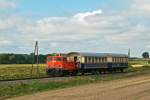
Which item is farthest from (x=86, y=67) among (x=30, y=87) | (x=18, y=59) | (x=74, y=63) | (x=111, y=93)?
(x=18, y=59)

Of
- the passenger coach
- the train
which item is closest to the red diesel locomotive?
the train

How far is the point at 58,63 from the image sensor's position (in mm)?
48656

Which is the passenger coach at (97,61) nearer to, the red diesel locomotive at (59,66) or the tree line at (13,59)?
the red diesel locomotive at (59,66)

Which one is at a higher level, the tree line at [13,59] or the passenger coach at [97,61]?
the tree line at [13,59]

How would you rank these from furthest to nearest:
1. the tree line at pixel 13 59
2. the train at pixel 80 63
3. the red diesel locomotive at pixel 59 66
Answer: the tree line at pixel 13 59
the train at pixel 80 63
the red diesel locomotive at pixel 59 66

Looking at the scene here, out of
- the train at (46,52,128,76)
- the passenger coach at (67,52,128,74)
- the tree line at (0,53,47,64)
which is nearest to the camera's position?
the train at (46,52,128,76)

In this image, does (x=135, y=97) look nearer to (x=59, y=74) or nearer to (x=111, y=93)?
→ (x=111, y=93)

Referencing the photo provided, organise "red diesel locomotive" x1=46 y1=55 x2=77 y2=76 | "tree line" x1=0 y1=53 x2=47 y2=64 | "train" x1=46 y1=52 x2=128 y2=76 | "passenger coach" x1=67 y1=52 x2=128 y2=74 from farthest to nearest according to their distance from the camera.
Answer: "tree line" x1=0 y1=53 x2=47 y2=64
"passenger coach" x1=67 y1=52 x2=128 y2=74
"train" x1=46 y1=52 x2=128 y2=76
"red diesel locomotive" x1=46 y1=55 x2=77 y2=76

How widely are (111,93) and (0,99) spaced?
20.6ft

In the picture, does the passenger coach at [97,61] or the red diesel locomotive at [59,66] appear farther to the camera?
the passenger coach at [97,61]

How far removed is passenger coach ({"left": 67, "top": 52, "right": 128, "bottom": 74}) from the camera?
5088cm

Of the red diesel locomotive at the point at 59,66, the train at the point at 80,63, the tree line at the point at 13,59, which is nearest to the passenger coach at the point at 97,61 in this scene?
the train at the point at 80,63

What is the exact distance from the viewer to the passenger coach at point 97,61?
5088 centimetres

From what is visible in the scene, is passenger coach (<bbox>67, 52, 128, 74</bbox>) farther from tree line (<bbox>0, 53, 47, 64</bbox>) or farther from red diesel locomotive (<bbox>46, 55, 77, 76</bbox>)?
tree line (<bbox>0, 53, 47, 64</bbox>)
